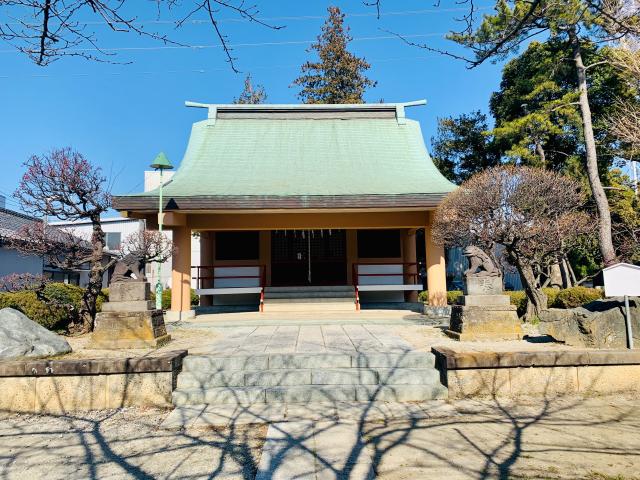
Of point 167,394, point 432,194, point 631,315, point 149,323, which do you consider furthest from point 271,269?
point 631,315

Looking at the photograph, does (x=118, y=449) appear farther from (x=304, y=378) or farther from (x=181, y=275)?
(x=181, y=275)

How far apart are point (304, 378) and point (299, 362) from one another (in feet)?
1.29

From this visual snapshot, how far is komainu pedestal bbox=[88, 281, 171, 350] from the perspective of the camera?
6352 millimetres

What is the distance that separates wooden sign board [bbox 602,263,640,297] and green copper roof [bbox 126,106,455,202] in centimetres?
478

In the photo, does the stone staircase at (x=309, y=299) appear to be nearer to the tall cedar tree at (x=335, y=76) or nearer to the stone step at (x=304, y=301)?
the stone step at (x=304, y=301)

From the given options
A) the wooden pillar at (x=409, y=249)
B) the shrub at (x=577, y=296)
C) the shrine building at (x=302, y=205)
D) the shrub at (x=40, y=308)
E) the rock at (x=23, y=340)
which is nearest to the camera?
the rock at (x=23, y=340)

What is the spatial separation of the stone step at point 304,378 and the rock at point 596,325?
2348 mm

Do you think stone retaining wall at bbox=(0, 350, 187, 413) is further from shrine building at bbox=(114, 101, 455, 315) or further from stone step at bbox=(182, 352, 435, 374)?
shrine building at bbox=(114, 101, 455, 315)

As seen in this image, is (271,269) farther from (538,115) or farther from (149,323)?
(538,115)

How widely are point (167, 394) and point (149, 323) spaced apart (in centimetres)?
201

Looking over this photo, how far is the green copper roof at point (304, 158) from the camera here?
10258 millimetres

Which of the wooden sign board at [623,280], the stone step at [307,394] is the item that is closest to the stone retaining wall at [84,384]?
the stone step at [307,394]

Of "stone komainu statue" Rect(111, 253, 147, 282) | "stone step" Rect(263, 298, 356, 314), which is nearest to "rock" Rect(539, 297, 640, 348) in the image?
"stone step" Rect(263, 298, 356, 314)

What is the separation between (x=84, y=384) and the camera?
472 centimetres
